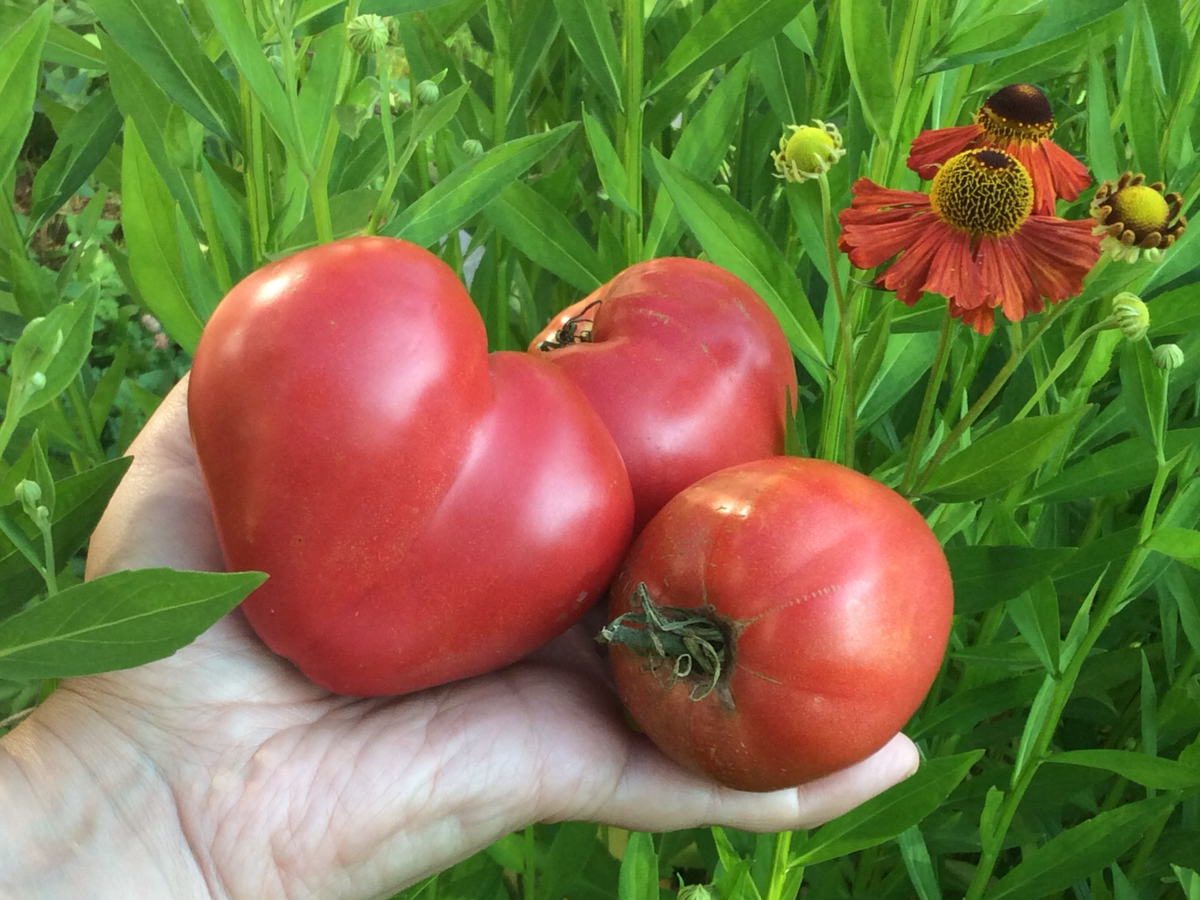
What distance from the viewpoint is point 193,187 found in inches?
A: 25.4

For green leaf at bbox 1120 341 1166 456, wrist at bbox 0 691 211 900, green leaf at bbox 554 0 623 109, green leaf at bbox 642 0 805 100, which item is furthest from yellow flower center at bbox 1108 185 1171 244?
wrist at bbox 0 691 211 900

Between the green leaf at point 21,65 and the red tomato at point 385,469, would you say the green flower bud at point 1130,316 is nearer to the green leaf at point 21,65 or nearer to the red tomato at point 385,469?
the red tomato at point 385,469

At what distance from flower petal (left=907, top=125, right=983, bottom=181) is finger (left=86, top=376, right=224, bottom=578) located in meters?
0.48

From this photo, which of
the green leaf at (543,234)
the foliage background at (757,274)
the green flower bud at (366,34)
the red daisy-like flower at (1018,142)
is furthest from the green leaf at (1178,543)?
the green flower bud at (366,34)

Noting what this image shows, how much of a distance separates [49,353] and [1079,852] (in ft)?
2.48

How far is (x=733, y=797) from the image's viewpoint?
602mm

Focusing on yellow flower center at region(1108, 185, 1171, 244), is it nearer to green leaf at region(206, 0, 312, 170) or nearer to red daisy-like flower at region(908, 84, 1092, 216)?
red daisy-like flower at region(908, 84, 1092, 216)

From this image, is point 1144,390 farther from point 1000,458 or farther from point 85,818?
point 85,818

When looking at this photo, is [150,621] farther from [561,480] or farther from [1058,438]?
[1058,438]

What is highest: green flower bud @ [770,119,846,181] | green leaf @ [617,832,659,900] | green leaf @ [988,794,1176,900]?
green flower bud @ [770,119,846,181]

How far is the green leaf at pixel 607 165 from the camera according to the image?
2.25 ft

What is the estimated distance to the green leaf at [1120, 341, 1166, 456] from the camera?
60 centimetres

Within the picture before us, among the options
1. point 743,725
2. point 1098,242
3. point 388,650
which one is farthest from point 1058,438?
point 388,650

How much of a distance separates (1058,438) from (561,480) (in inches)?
10.6
